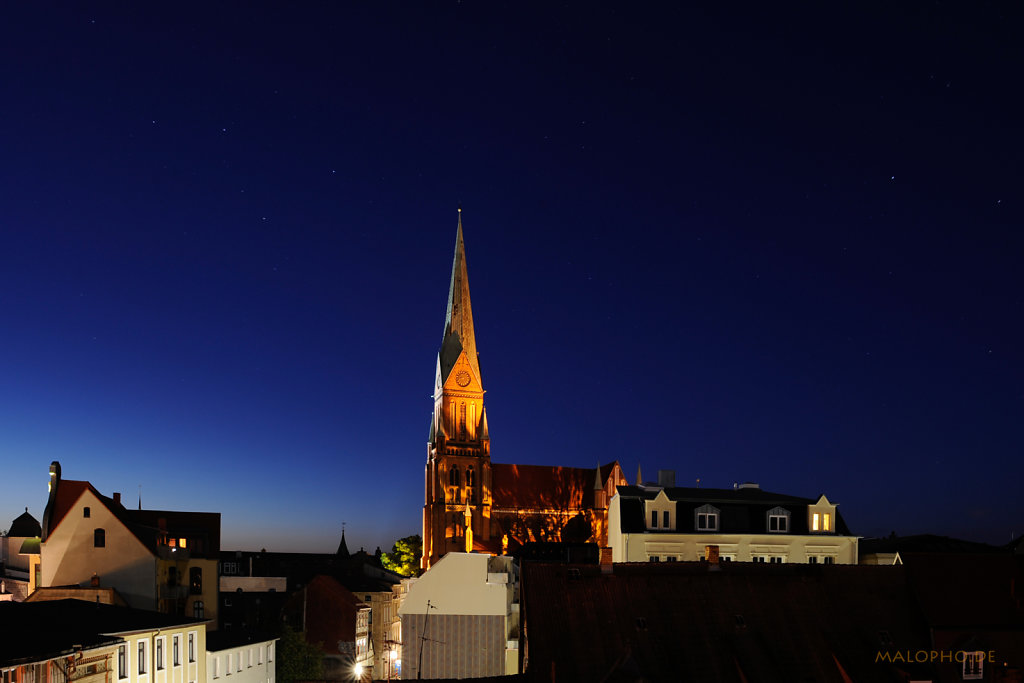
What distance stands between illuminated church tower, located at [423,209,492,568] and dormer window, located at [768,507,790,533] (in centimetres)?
7083

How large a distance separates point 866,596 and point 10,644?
33639 millimetres

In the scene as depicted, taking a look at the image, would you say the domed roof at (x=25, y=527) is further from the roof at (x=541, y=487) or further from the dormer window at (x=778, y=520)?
the dormer window at (x=778, y=520)

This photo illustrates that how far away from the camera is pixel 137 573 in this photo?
60219 millimetres

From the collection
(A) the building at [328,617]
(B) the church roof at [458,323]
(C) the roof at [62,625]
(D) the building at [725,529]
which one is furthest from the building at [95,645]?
(B) the church roof at [458,323]

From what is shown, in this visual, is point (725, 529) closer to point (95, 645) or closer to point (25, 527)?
point (95, 645)

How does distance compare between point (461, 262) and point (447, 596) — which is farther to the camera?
point (461, 262)

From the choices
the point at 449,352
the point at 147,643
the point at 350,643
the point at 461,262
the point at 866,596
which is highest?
the point at 461,262

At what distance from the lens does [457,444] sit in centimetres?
13038

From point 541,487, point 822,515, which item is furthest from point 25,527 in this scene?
point 822,515

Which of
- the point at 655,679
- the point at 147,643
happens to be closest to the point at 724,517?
the point at 655,679

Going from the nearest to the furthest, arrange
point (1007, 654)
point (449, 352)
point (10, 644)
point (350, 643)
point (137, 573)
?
1. point (10, 644)
2. point (1007, 654)
3. point (137, 573)
4. point (350, 643)
5. point (449, 352)

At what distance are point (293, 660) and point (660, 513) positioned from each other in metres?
27.4

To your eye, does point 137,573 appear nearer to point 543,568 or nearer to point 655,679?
point 543,568

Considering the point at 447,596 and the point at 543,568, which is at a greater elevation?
the point at 543,568
